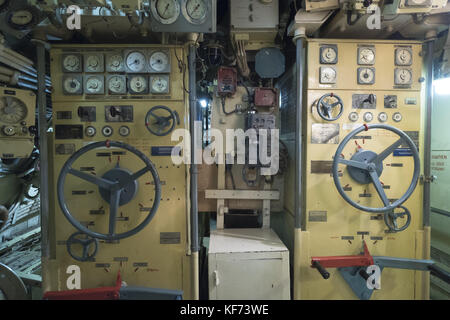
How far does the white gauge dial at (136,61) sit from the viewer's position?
68.8 inches

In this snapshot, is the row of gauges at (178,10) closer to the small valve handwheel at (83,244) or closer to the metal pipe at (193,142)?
the metal pipe at (193,142)

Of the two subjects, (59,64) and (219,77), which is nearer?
(59,64)

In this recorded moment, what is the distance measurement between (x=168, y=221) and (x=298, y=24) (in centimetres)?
189

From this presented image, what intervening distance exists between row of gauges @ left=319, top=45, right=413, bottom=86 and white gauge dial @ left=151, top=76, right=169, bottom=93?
1.27 m

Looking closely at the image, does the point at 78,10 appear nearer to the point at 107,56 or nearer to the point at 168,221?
the point at 107,56

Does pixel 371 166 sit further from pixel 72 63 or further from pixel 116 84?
pixel 72 63

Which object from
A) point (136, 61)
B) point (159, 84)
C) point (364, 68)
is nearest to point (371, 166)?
point (364, 68)

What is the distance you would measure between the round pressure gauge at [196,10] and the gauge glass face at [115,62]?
0.66 m

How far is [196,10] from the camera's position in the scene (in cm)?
154

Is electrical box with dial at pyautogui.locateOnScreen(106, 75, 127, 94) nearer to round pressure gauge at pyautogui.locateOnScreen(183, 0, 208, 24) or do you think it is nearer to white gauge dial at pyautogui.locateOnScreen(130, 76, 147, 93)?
white gauge dial at pyautogui.locateOnScreen(130, 76, 147, 93)

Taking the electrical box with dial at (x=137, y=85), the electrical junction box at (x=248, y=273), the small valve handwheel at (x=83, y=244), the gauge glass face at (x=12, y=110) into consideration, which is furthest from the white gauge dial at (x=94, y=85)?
the electrical junction box at (x=248, y=273)

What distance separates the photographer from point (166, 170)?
1.79 metres

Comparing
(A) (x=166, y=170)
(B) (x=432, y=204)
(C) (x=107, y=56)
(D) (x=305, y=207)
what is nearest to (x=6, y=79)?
(C) (x=107, y=56)

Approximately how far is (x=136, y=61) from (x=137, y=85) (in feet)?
0.63
